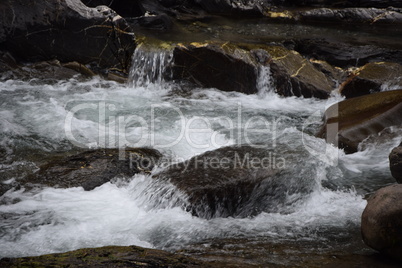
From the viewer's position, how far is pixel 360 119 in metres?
5.59

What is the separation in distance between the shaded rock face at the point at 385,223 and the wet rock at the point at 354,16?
10318 millimetres

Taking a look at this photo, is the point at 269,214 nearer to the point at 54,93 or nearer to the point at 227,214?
the point at 227,214

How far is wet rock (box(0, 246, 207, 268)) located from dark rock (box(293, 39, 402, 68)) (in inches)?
292

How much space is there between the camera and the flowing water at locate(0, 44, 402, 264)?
11.9 ft

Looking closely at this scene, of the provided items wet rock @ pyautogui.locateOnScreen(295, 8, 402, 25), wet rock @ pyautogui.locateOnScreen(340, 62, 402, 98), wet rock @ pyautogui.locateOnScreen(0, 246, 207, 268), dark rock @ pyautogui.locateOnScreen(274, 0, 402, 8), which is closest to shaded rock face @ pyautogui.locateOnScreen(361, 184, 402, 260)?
wet rock @ pyautogui.locateOnScreen(0, 246, 207, 268)

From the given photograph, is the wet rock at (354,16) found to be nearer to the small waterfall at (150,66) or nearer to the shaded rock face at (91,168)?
the small waterfall at (150,66)

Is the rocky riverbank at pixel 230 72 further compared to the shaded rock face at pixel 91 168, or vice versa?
the shaded rock face at pixel 91 168

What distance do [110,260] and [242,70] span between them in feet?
18.8

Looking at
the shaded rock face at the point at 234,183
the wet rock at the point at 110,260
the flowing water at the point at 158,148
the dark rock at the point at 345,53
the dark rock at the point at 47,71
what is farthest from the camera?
the dark rock at the point at 345,53

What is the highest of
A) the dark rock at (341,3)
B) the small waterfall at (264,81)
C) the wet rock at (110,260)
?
the dark rock at (341,3)

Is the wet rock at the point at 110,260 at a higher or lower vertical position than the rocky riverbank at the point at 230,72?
lower

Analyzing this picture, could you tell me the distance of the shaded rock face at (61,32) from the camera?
7.75 m

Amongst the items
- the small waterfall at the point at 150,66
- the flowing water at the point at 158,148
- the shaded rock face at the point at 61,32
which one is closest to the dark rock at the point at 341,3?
the small waterfall at the point at 150,66

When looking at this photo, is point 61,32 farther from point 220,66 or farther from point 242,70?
point 242,70
